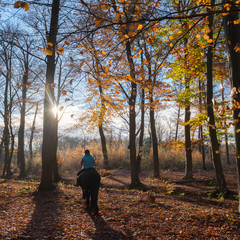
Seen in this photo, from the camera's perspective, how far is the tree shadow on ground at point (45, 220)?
12.4 ft

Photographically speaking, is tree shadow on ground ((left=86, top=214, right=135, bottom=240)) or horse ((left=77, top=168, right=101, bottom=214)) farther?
horse ((left=77, top=168, right=101, bottom=214))

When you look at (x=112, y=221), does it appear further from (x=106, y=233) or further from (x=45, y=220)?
(x=45, y=220)

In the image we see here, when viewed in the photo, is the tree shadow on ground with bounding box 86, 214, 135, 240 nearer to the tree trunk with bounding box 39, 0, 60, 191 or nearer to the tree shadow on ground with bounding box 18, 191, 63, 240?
the tree shadow on ground with bounding box 18, 191, 63, 240

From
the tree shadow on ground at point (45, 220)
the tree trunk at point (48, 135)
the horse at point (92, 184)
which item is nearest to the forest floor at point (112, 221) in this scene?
the tree shadow on ground at point (45, 220)

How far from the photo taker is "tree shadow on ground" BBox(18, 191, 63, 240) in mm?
3773

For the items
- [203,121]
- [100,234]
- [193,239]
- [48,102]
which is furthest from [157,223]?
[203,121]

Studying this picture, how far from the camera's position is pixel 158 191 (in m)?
8.55

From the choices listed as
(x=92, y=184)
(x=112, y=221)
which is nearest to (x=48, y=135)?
(x=92, y=184)

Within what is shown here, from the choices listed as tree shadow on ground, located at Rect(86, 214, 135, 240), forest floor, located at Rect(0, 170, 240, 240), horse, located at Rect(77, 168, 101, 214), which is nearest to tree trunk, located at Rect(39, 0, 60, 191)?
forest floor, located at Rect(0, 170, 240, 240)

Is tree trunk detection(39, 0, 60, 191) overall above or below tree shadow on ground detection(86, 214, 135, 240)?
above

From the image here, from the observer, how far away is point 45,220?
15.3 feet

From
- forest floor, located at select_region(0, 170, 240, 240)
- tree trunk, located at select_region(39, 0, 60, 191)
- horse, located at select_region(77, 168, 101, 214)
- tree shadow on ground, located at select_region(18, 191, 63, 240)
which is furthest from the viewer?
tree trunk, located at select_region(39, 0, 60, 191)

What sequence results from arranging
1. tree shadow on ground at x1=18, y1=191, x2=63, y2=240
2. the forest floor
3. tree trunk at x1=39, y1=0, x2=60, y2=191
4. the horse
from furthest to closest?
tree trunk at x1=39, y1=0, x2=60, y2=191, the horse, the forest floor, tree shadow on ground at x1=18, y1=191, x2=63, y2=240

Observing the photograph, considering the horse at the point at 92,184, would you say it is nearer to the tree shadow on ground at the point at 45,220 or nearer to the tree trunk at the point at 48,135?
the tree shadow on ground at the point at 45,220
